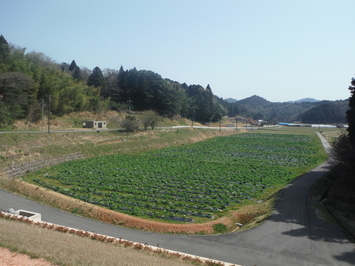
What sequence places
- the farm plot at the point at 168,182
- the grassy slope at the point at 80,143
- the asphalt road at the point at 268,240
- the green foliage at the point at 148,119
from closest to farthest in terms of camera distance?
1. the asphalt road at the point at 268,240
2. the farm plot at the point at 168,182
3. the grassy slope at the point at 80,143
4. the green foliage at the point at 148,119

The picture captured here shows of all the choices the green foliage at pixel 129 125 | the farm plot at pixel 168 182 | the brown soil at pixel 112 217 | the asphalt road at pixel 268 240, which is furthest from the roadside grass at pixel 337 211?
the green foliage at pixel 129 125

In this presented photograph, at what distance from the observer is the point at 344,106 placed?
547 ft

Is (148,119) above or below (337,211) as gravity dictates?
above

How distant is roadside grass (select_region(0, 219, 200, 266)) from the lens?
9000 mm

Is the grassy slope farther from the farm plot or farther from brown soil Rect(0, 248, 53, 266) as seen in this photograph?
brown soil Rect(0, 248, 53, 266)

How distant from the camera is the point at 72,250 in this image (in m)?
9.71

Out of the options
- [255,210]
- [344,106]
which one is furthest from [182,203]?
[344,106]

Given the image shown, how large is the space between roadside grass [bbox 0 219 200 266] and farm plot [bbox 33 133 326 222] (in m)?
5.05

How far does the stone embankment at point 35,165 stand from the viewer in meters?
24.6

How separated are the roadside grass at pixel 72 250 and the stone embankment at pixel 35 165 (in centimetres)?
1434

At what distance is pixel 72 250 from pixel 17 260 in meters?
1.66

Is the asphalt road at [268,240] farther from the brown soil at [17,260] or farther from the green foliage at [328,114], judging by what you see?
the green foliage at [328,114]

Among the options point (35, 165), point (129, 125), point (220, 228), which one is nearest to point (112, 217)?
point (220, 228)

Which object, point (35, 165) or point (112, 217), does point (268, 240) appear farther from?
point (35, 165)
